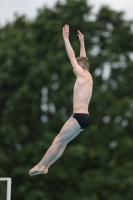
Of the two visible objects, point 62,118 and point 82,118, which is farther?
point 62,118

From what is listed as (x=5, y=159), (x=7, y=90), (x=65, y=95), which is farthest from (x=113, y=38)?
(x=5, y=159)

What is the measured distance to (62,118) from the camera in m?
30.7

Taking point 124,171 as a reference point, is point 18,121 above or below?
above

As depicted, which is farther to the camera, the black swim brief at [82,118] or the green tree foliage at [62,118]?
the green tree foliage at [62,118]

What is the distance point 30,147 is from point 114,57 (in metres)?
6.55

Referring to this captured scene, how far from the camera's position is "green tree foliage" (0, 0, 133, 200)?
3064 centimetres

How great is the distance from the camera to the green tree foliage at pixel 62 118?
30.6 m

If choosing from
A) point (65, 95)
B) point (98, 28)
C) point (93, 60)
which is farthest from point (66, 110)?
point (98, 28)

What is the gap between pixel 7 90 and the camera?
3180cm

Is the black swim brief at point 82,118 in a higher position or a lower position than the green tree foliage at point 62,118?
lower

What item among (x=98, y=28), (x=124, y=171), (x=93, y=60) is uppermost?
(x=98, y=28)

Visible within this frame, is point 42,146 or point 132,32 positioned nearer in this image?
point 42,146

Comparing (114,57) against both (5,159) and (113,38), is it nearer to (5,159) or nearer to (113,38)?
(113,38)

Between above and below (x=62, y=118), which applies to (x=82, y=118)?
below
